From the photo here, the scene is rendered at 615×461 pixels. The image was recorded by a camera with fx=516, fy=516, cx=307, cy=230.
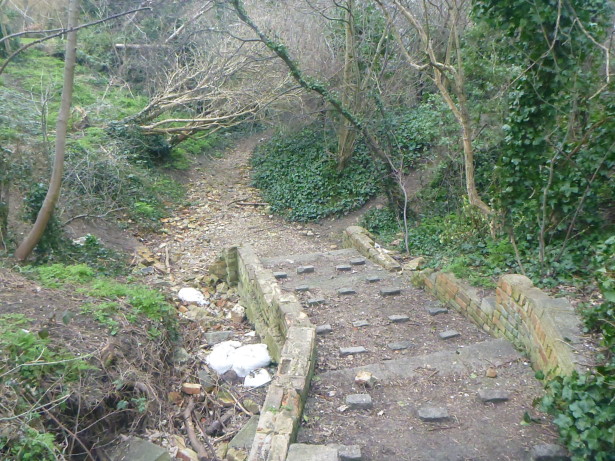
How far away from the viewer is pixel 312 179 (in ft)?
45.7

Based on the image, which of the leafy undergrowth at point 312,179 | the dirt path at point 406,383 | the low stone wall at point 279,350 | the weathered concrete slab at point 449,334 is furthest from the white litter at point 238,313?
the leafy undergrowth at point 312,179

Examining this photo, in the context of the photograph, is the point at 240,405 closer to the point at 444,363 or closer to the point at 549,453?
the point at 444,363

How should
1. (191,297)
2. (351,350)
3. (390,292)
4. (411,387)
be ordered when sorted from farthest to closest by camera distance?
(191,297) → (390,292) → (351,350) → (411,387)

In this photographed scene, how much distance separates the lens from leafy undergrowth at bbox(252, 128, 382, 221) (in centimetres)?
1295

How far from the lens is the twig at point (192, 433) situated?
466 centimetres

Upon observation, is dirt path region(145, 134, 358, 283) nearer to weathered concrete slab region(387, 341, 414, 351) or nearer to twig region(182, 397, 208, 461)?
twig region(182, 397, 208, 461)

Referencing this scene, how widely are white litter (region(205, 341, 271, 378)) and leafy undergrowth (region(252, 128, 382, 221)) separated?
6.12 metres

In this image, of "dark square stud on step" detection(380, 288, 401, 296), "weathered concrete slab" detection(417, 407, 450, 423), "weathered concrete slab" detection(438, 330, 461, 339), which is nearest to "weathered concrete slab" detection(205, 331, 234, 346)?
"dark square stud on step" detection(380, 288, 401, 296)

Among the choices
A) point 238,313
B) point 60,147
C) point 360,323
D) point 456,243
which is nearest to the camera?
point 360,323

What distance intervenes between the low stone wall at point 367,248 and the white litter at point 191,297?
2767mm

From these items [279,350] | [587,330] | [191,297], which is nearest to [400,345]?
[279,350]

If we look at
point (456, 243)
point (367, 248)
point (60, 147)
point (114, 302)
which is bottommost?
point (367, 248)

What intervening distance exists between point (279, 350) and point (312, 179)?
28.8 feet

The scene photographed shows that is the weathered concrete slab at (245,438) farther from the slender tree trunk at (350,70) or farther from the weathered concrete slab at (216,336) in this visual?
the slender tree trunk at (350,70)
